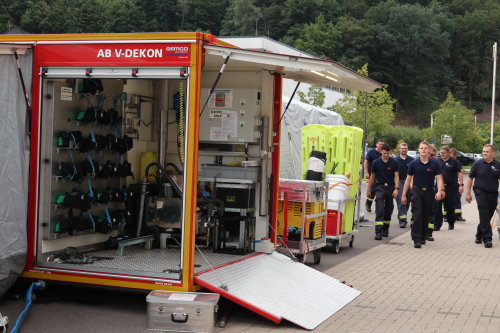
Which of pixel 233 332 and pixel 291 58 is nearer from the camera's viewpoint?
pixel 233 332

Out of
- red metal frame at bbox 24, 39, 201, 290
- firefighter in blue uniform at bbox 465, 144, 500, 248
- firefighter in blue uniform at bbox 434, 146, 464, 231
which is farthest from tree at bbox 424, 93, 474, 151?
red metal frame at bbox 24, 39, 201, 290

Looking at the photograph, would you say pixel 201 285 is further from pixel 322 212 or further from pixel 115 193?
pixel 322 212

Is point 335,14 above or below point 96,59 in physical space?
above

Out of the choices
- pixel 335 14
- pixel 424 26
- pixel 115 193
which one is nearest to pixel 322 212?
pixel 115 193

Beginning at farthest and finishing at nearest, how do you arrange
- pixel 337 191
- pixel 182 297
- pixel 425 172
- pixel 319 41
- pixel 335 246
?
pixel 319 41 → pixel 425 172 → pixel 335 246 → pixel 337 191 → pixel 182 297

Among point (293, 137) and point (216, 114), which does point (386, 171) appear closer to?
point (293, 137)

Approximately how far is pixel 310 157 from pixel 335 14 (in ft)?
359

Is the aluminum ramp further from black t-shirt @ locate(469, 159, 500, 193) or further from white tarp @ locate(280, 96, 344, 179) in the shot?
white tarp @ locate(280, 96, 344, 179)

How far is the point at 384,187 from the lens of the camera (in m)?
15.3

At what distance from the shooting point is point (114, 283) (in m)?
7.64

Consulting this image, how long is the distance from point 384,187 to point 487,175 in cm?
220

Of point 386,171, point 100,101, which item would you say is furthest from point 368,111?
point 100,101

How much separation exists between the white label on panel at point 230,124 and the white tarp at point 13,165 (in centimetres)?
270

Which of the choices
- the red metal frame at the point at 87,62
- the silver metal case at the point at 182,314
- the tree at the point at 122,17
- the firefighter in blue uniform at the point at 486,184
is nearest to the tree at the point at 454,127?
the tree at the point at 122,17
